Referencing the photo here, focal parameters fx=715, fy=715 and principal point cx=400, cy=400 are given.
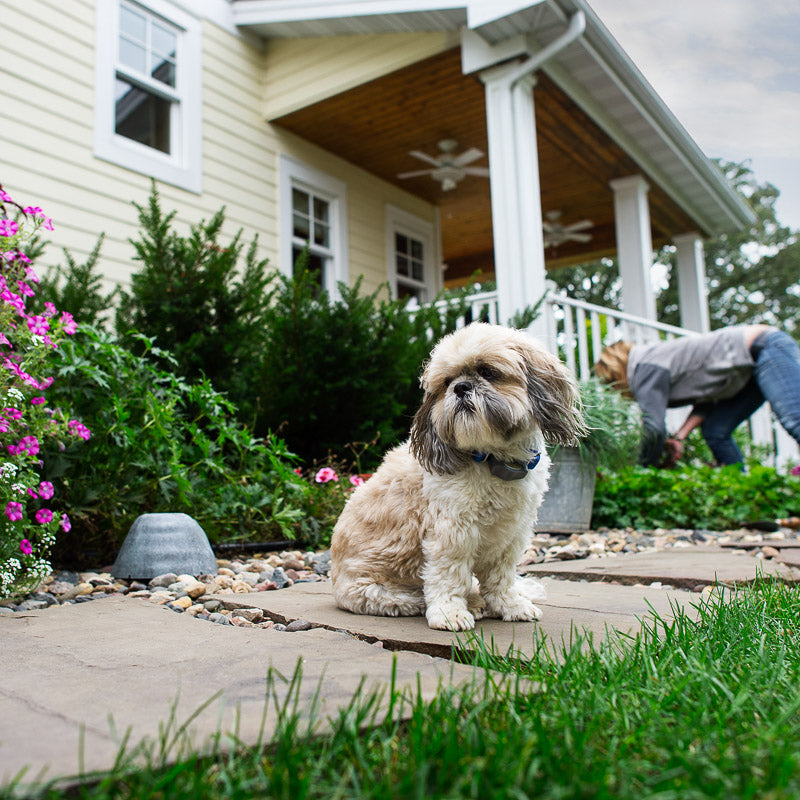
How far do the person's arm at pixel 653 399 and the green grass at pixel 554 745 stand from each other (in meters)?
5.15

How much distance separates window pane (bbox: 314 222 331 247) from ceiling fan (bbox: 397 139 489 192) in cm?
121

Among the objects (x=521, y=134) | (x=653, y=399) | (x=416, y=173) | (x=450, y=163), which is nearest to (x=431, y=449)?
(x=653, y=399)

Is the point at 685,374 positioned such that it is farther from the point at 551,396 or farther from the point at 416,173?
the point at 551,396

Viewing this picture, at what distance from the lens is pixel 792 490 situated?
554 cm

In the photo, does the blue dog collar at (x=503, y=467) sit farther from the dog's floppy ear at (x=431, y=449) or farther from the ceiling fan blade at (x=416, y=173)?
the ceiling fan blade at (x=416, y=173)

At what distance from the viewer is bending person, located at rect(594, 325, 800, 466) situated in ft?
19.8

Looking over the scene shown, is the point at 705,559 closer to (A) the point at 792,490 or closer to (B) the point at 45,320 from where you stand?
(A) the point at 792,490

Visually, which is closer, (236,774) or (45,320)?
(236,774)

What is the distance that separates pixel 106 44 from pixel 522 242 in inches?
173

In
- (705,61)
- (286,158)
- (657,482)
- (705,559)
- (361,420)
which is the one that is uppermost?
(286,158)

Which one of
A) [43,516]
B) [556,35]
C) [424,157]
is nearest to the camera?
[43,516]

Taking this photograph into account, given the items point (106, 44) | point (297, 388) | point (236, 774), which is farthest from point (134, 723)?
point (106, 44)

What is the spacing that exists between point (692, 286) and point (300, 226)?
6.14 meters

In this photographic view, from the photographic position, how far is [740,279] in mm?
32688
